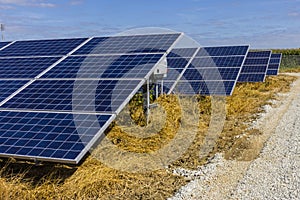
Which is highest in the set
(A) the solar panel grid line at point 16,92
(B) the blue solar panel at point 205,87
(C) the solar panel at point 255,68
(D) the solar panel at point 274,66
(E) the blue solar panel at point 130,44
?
(E) the blue solar panel at point 130,44

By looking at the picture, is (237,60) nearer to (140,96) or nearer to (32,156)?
(140,96)

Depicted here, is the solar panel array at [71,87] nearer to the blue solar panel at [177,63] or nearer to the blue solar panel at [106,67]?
the blue solar panel at [106,67]

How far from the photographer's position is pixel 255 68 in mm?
18453

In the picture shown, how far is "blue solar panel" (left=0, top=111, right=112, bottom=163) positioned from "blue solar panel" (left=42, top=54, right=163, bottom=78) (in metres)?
1.90

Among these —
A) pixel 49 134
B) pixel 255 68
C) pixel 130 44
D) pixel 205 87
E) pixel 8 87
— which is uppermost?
pixel 130 44

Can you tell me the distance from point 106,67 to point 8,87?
248 cm

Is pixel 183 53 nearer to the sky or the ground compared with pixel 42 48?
nearer to the ground

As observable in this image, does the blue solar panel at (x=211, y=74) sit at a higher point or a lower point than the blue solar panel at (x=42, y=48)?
lower

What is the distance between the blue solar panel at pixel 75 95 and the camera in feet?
21.8

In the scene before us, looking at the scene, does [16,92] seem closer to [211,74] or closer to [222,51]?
[211,74]

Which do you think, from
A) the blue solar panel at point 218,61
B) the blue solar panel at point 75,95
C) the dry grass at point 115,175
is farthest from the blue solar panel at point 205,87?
the blue solar panel at point 75,95

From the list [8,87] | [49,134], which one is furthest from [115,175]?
[8,87]

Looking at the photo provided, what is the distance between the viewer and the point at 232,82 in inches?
512

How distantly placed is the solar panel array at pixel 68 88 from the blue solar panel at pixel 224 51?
8.25 m
